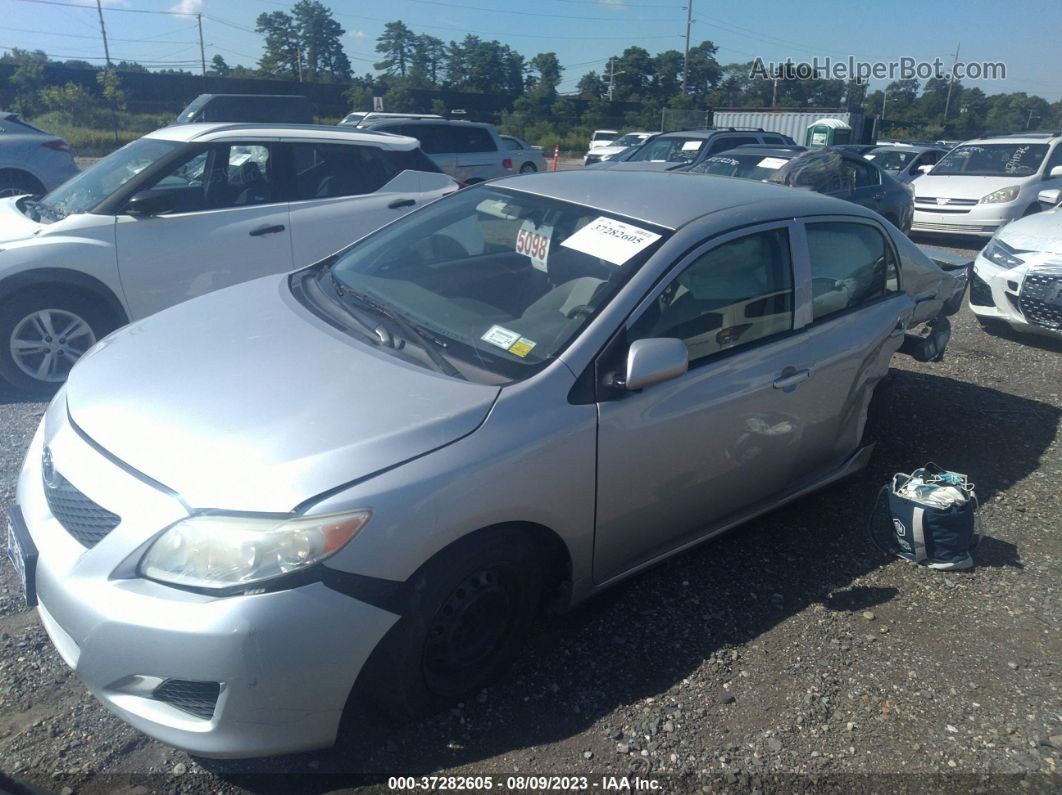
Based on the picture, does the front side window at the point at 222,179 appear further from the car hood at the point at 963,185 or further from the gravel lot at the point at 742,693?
the car hood at the point at 963,185

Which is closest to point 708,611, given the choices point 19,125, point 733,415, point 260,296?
point 733,415

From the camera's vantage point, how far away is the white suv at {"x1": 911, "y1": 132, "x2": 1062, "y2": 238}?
12.0 m

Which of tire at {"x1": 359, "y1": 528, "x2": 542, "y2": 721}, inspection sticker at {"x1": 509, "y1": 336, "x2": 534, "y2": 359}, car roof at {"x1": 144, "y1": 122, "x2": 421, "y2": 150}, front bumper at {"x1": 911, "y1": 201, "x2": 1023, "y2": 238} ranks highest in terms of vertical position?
car roof at {"x1": 144, "y1": 122, "x2": 421, "y2": 150}

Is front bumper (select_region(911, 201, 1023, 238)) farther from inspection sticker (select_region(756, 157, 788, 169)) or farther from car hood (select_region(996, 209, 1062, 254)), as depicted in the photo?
car hood (select_region(996, 209, 1062, 254))

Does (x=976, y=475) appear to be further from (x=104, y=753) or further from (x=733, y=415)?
(x=104, y=753)

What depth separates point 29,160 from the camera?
11.0 m

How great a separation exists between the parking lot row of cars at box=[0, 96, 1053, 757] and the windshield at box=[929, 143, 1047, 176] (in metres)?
10.0

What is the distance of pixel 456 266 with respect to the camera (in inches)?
139

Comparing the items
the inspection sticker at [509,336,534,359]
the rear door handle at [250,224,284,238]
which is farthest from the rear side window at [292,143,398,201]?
the inspection sticker at [509,336,534,359]

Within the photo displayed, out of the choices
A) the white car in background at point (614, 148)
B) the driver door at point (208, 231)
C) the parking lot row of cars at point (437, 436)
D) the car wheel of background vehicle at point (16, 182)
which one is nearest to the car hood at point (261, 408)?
the parking lot row of cars at point (437, 436)

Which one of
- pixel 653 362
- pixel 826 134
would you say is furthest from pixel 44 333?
pixel 826 134

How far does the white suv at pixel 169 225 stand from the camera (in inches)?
206

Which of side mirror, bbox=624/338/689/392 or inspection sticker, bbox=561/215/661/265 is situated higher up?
inspection sticker, bbox=561/215/661/265

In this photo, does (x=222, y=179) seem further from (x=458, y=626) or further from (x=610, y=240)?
(x=458, y=626)
